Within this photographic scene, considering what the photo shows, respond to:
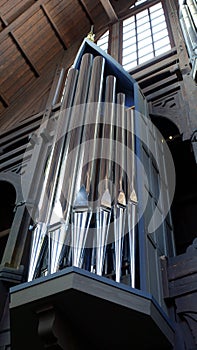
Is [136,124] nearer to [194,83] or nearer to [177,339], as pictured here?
[194,83]

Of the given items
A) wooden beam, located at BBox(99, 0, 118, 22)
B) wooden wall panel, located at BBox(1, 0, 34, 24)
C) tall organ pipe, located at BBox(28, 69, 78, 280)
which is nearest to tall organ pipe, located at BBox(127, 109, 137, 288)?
tall organ pipe, located at BBox(28, 69, 78, 280)

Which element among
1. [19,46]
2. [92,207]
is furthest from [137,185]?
[19,46]

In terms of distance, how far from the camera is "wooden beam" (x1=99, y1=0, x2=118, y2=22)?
35.5 ft

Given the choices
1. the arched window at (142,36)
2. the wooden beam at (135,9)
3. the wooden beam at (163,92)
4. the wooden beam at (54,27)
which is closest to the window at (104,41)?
the arched window at (142,36)

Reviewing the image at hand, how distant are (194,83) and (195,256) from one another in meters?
2.73

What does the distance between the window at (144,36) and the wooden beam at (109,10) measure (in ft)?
0.89

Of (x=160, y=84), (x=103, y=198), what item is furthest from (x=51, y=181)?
(x=160, y=84)

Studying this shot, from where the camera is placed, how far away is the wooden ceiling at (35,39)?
30.8 ft

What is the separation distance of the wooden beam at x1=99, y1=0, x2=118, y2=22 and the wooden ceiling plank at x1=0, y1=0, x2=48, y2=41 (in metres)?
1.48

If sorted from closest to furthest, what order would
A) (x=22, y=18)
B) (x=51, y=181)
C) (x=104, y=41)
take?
1. (x=51, y=181)
2. (x=22, y=18)
3. (x=104, y=41)

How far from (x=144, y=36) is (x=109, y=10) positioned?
1.70 m

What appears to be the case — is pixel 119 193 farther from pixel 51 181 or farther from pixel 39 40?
pixel 39 40

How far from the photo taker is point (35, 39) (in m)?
Answer: 10.2

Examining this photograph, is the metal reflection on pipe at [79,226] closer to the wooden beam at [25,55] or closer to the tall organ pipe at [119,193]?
the tall organ pipe at [119,193]
